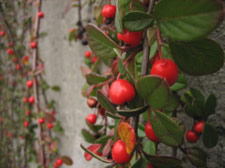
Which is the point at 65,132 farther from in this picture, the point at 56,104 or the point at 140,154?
the point at 140,154

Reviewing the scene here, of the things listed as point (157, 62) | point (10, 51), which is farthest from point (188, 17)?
point (10, 51)

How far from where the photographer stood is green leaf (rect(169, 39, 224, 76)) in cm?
29

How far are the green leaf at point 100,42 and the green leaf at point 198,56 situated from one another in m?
0.10

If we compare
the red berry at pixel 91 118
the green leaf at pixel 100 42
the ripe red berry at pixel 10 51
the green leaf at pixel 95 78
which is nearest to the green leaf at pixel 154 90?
the green leaf at pixel 100 42

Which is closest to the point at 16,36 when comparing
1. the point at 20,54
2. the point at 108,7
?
the point at 20,54

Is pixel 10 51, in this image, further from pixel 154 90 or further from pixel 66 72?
pixel 154 90

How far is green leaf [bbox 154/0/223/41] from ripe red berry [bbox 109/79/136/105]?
0.30 feet

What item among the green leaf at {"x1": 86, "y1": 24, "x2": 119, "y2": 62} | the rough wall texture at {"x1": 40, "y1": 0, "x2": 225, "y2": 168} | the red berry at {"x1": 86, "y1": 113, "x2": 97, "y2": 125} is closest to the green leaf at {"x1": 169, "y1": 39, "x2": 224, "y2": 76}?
the green leaf at {"x1": 86, "y1": 24, "x2": 119, "y2": 62}

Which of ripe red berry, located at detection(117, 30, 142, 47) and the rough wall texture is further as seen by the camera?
the rough wall texture

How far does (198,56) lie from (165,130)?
0.12m

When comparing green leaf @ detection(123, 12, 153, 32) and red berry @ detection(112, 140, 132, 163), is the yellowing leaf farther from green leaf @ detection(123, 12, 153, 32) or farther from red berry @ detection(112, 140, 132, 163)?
green leaf @ detection(123, 12, 153, 32)

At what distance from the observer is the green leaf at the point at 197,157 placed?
0.50m

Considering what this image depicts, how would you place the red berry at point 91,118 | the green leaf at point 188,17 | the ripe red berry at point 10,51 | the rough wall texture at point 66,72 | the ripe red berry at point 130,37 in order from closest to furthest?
the green leaf at point 188,17 < the ripe red berry at point 130,37 < the red berry at point 91,118 < the rough wall texture at point 66,72 < the ripe red berry at point 10,51

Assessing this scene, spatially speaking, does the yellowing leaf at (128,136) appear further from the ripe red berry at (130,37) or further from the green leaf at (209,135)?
the green leaf at (209,135)
